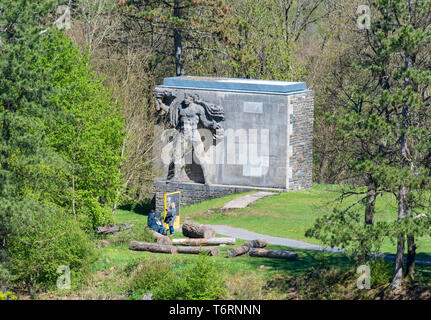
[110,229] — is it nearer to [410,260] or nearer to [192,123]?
[192,123]

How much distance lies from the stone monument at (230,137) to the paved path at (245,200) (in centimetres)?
80

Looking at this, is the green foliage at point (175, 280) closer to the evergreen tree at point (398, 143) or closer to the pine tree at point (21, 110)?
the evergreen tree at point (398, 143)

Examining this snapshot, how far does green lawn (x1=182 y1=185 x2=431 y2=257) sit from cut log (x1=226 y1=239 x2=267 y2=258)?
2.58 metres

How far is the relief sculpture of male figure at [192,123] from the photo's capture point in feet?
145

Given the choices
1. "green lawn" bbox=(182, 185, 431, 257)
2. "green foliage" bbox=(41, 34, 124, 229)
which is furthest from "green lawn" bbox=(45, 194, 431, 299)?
"green foliage" bbox=(41, 34, 124, 229)

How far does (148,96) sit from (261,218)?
18649mm

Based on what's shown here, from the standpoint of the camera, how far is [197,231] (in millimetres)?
36094

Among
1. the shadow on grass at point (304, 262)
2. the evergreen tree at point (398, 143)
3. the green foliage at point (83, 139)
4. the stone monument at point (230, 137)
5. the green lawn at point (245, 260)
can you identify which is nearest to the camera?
the evergreen tree at point (398, 143)

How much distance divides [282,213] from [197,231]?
5.17 meters

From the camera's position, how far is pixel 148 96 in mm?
55562

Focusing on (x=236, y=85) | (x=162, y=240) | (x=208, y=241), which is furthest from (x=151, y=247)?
(x=236, y=85)

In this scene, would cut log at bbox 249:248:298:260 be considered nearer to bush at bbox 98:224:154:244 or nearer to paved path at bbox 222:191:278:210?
bush at bbox 98:224:154:244

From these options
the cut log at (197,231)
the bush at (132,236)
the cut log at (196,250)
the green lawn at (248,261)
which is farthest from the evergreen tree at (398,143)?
the bush at (132,236)

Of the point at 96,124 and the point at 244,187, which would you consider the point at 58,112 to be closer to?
the point at 96,124
